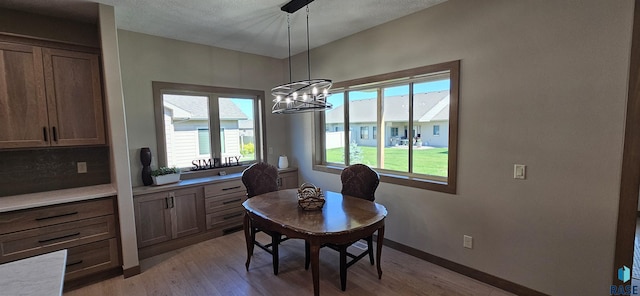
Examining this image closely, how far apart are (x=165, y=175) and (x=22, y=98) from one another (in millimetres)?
1426

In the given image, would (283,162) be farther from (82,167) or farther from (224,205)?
(82,167)

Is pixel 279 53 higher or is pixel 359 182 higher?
pixel 279 53

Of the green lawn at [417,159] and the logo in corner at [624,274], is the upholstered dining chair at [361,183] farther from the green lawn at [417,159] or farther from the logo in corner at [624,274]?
the logo in corner at [624,274]

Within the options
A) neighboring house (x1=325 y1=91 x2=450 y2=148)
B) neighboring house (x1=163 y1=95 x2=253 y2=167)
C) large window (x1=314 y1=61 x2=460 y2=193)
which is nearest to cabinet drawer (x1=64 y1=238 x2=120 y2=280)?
neighboring house (x1=163 y1=95 x2=253 y2=167)

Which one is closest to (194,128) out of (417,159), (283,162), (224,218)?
(224,218)

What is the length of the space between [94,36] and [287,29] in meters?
2.15

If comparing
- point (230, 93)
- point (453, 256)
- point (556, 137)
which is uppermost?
point (230, 93)

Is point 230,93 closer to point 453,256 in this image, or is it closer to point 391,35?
point 391,35

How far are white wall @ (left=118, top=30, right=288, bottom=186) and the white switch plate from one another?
143 inches

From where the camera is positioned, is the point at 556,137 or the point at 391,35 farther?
the point at 391,35

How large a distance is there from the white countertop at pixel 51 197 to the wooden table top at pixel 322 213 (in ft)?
4.87

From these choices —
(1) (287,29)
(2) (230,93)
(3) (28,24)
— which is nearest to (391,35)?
(1) (287,29)

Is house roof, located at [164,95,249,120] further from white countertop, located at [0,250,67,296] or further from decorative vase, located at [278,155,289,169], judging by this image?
white countertop, located at [0,250,67,296]

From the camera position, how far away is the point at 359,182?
2895 millimetres
